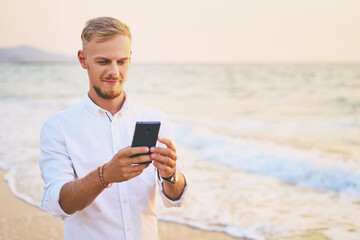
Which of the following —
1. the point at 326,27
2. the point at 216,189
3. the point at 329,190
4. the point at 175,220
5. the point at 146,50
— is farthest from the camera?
the point at 146,50

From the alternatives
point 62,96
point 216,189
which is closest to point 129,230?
point 216,189

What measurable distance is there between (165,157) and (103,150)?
A: 1.46 feet

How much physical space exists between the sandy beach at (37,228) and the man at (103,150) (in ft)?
8.93

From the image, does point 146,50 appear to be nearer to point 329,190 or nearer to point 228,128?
point 228,128

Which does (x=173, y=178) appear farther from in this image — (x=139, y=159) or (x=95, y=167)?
(x=95, y=167)

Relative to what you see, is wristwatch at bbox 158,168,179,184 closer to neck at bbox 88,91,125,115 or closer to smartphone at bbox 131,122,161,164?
smartphone at bbox 131,122,161,164

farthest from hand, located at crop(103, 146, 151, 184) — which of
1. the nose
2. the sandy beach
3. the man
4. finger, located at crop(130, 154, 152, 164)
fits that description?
the sandy beach

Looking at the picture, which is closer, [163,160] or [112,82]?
[163,160]

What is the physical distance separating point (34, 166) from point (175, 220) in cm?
363

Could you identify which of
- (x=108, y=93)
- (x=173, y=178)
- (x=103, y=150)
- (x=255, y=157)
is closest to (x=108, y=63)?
(x=108, y=93)

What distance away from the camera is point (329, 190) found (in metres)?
7.00

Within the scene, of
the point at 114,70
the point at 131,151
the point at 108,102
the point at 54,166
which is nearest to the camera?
the point at 131,151

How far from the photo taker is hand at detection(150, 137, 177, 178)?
168 centimetres

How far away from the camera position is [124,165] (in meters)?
1.59
